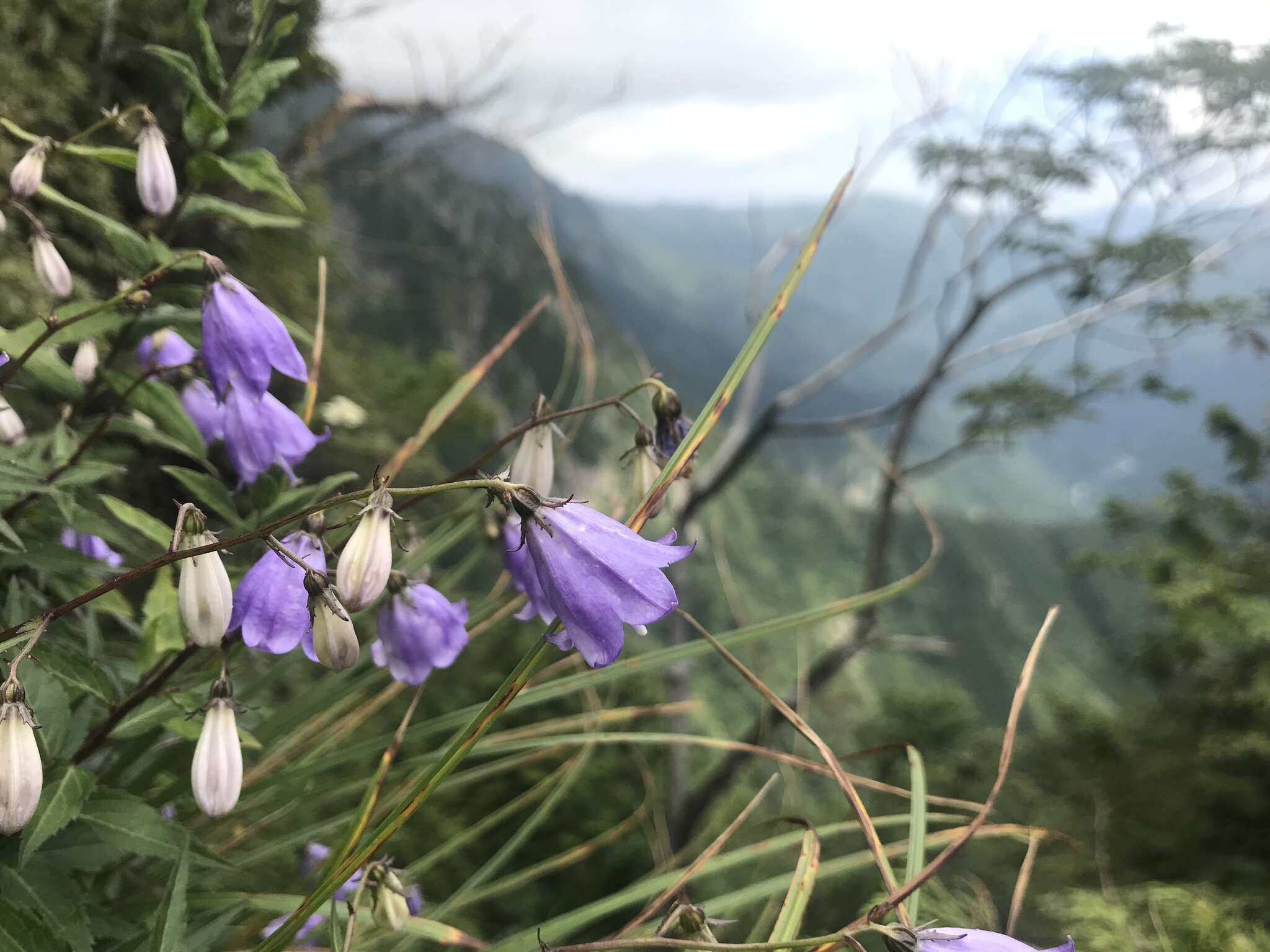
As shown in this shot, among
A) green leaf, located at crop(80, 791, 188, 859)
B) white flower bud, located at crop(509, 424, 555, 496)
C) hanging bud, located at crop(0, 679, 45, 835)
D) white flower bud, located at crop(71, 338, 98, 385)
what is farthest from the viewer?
white flower bud, located at crop(71, 338, 98, 385)

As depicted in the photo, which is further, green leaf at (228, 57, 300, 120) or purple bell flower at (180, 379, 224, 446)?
purple bell flower at (180, 379, 224, 446)

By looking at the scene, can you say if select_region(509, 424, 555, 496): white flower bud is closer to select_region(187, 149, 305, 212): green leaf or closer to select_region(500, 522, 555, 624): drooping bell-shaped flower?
select_region(500, 522, 555, 624): drooping bell-shaped flower

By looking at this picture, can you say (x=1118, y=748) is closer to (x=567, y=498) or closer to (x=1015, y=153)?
(x=1015, y=153)

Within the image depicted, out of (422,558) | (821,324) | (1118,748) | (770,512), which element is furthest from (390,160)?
(821,324)

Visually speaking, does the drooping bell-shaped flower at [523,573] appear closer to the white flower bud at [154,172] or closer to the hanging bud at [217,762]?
the hanging bud at [217,762]

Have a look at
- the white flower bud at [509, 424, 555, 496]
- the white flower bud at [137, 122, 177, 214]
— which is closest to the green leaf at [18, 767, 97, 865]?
the white flower bud at [509, 424, 555, 496]

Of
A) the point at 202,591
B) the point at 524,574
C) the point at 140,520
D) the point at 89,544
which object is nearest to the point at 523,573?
the point at 524,574
